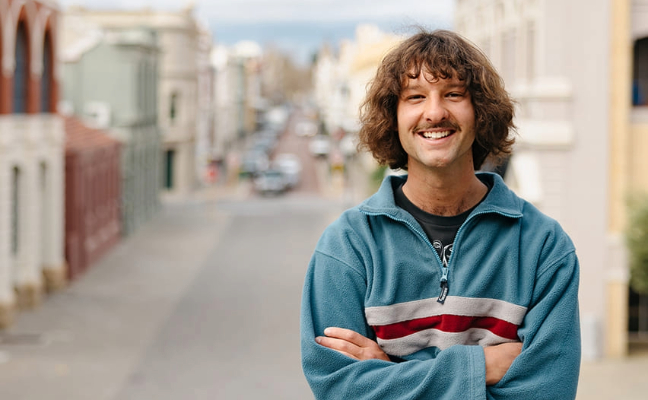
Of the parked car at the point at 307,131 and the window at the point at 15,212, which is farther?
the parked car at the point at 307,131

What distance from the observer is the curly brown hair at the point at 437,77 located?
350 cm

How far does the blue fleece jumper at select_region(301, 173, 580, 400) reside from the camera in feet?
11.2

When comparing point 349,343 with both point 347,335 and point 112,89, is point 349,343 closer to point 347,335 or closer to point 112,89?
point 347,335

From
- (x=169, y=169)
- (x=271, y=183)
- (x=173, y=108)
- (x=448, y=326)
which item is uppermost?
(x=173, y=108)

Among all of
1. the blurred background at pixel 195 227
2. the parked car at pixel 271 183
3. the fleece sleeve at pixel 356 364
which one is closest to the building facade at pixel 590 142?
the blurred background at pixel 195 227

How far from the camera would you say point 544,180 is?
17578 millimetres

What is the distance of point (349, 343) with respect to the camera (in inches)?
136

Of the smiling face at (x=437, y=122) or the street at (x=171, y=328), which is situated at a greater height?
the smiling face at (x=437, y=122)

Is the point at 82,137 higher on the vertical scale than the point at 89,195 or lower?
higher

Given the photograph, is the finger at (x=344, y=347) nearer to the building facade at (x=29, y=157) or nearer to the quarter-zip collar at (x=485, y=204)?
the quarter-zip collar at (x=485, y=204)

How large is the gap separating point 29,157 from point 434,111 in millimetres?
21132

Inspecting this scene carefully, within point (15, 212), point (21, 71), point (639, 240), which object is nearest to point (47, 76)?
point (21, 71)

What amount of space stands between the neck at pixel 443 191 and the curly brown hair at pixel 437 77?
0.61 feet

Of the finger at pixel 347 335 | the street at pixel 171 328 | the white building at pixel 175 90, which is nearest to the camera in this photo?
the finger at pixel 347 335
